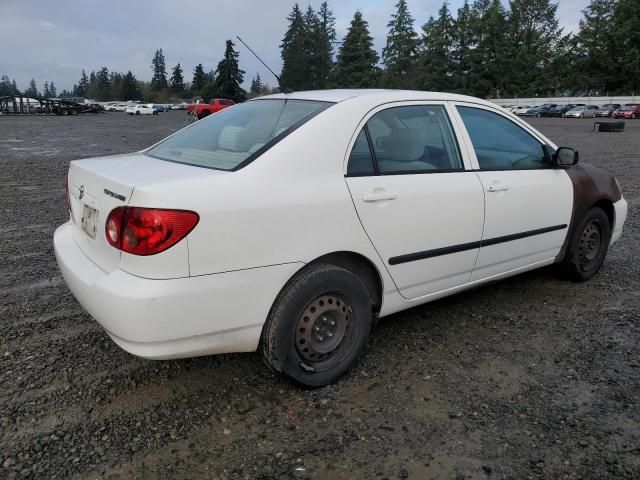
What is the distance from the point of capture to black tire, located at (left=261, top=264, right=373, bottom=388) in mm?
2803

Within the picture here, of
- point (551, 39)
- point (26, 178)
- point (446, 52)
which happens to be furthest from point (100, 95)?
point (26, 178)

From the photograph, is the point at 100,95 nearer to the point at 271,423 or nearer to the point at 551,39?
the point at 551,39

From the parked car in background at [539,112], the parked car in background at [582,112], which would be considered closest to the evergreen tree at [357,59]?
the parked car in background at [539,112]

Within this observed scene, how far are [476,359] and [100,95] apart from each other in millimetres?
141291

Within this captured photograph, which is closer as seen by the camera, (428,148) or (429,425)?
(429,425)

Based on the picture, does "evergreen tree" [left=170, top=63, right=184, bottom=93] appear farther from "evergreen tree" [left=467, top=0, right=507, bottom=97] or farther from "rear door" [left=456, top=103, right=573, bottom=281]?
"rear door" [left=456, top=103, right=573, bottom=281]

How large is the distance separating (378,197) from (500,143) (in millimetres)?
1448

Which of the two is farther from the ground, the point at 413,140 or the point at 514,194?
the point at 413,140

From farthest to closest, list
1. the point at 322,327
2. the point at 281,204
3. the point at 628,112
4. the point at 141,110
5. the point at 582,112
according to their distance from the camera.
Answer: the point at 141,110 < the point at 582,112 < the point at 628,112 < the point at 322,327 < the point at 281,204

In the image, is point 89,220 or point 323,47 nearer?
point 89,220

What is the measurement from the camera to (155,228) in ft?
8.01

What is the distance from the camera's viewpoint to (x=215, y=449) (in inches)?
99.6

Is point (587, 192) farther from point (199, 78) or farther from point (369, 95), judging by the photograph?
point (199, 78)

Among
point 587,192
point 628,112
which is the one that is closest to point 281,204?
point 587,192
